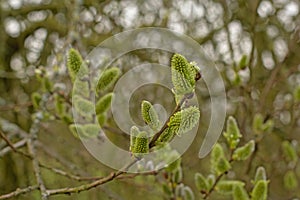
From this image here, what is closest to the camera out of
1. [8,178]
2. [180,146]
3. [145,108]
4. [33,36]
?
[145,108]

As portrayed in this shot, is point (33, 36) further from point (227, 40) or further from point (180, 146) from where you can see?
point (180, 146)

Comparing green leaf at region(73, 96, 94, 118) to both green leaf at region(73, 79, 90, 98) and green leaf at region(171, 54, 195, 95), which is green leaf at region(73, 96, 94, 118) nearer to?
green leaf at region(73, 79, 90, 98)

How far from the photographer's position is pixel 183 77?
662 mm

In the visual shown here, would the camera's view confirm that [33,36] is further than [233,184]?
Yes

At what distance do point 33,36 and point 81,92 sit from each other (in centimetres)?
130

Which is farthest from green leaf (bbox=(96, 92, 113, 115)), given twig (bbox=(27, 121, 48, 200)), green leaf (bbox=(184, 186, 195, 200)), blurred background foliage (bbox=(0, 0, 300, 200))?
blurred background foliage (bbox=(0, 0, 300, 200))

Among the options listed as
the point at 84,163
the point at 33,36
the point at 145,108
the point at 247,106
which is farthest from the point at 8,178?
the point at 145,108

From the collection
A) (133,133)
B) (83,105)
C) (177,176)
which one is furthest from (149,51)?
(133,133)

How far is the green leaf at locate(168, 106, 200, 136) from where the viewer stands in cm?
66

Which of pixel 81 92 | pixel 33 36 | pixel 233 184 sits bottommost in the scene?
pixel 233 184

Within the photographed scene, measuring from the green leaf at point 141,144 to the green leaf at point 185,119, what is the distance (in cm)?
4

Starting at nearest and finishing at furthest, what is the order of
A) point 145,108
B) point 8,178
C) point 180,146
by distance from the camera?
1. point 145,108
2. point 180,146
3. point 8,178

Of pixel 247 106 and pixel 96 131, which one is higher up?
pixel 247 106

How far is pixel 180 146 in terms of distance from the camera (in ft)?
3.77
